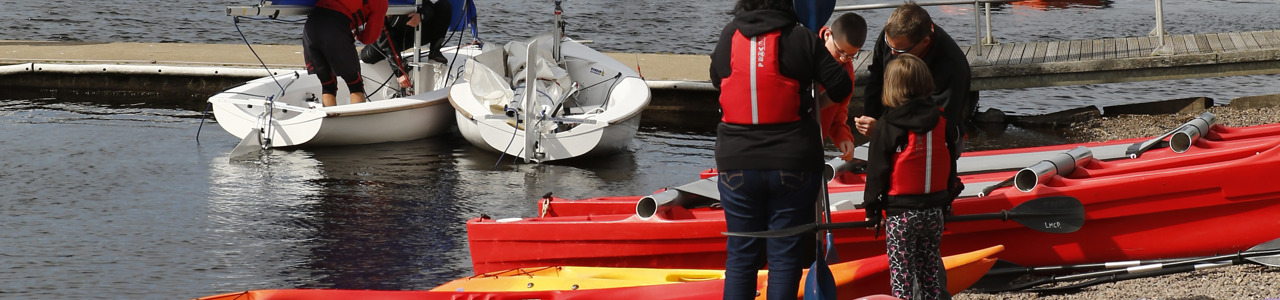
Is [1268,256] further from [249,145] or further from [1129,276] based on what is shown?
[249,145]

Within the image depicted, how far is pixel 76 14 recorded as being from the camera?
64.6 ft

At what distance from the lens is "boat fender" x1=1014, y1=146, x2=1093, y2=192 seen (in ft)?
18.2

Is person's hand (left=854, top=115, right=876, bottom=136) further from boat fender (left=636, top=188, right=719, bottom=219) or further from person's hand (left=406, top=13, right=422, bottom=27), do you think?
person's hand (left=406, top=13, right=422, bottom=27)

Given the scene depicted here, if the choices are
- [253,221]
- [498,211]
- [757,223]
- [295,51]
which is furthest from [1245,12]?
[757,223]

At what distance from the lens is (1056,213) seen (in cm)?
525

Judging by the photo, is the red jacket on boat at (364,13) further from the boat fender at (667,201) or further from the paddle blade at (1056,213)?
the paddle blade at (1056,213)

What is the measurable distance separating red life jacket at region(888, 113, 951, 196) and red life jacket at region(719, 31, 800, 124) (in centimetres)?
68

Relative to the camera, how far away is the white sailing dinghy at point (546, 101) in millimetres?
9750

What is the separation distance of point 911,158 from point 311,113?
6747 millimetres

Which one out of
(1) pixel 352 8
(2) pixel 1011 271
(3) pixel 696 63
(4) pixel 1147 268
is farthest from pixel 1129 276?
(3) pixel 696 63

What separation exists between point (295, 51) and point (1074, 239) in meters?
10.4

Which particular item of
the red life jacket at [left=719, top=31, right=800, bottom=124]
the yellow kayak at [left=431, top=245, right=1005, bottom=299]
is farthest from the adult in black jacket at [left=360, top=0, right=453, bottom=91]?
the red life jacket at [left=719, top=31, right=800, bottom=124]

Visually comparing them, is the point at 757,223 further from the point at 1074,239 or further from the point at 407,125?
the point at 407,125

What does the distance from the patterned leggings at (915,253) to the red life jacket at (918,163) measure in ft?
0.28
